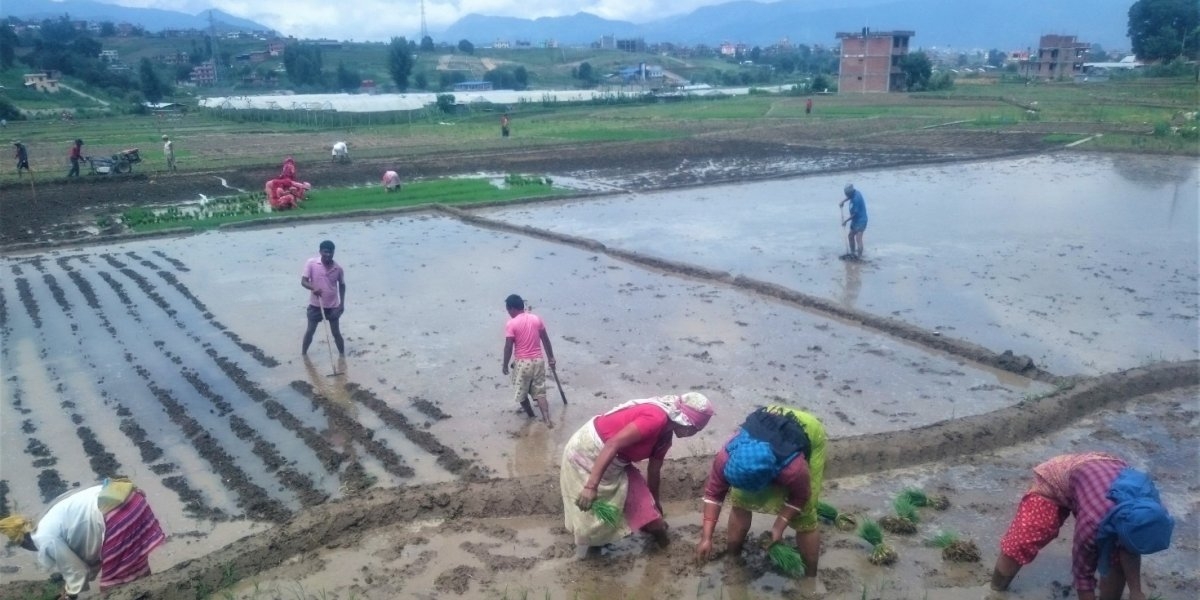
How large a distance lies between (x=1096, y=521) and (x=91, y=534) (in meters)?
5.35

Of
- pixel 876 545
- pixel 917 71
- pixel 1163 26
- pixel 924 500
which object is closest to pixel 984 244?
pixel 924 500

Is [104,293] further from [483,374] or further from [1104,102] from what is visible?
[1104,102]

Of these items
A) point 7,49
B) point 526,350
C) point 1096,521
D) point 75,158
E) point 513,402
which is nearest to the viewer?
point 1096,521

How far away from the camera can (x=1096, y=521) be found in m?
4.24

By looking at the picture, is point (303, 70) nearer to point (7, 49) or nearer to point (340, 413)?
point (7, 49)

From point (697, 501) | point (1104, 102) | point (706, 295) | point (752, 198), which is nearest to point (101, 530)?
point (697, 501)

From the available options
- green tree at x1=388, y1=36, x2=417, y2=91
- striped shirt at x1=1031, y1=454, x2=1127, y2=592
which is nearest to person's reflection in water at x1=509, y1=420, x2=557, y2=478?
striped shirt at x1=1031, y1=454, x2=1127, y2=592

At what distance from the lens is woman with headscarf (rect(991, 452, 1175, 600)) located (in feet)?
13.3

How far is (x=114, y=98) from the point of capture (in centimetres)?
6041

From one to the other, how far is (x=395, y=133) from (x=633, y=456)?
3667 cm

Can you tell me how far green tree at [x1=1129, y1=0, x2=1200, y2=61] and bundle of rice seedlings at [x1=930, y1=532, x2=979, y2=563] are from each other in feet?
242

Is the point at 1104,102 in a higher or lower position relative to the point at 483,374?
higher

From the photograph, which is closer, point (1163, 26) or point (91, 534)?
point (91, 534)

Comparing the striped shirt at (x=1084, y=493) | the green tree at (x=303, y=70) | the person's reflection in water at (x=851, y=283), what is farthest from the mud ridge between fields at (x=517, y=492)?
the green tree at (x=303, y=70)
